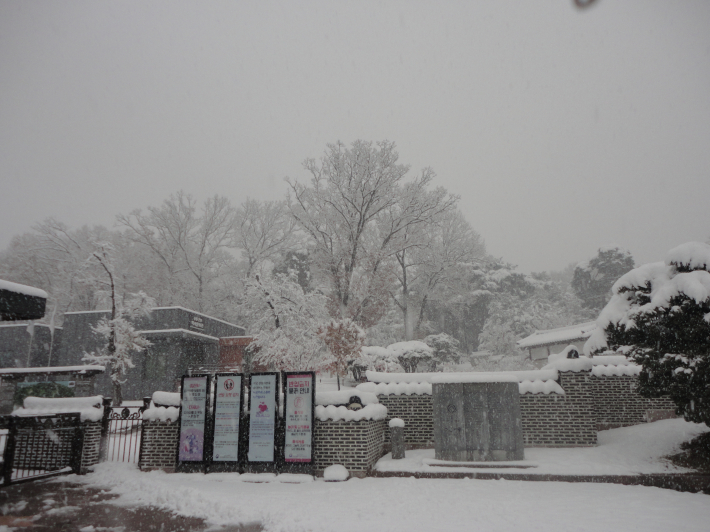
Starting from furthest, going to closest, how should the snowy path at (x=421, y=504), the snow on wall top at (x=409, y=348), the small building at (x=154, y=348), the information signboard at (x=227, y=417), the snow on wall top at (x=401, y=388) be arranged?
the small building at (x=154, y=348)
the snow on wall top at (x=409, y=348)
the snow on wall top at (x=401, y=388)
the information signboard at (x=227, y=417)
the snowy path at (x=421, y=504)

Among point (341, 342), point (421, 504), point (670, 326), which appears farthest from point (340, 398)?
point (341, 342)

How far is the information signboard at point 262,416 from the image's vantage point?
938cm

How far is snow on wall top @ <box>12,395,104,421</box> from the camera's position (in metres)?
9.92

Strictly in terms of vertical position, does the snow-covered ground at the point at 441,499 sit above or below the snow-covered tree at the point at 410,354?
below

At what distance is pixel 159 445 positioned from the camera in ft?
32.8

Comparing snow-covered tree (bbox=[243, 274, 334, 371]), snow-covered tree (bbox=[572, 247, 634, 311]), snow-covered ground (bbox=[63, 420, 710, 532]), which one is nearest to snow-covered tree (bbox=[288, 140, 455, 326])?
snow-covered tree (bbox=[243, 274, 334, 371])

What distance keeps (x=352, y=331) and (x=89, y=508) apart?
1149 cm

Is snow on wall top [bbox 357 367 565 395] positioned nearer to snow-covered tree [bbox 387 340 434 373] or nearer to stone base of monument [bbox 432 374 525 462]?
stone base of monument [bbox 432 374 525 462]

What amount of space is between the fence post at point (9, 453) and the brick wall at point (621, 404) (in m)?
14.2

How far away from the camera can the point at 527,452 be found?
10422 millimetres

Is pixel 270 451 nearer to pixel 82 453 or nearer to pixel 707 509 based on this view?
pixel 82 453

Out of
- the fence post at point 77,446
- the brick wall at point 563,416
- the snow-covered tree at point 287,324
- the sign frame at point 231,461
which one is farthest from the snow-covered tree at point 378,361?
the fence post at point 77,446

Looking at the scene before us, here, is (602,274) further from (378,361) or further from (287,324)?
(287,324)

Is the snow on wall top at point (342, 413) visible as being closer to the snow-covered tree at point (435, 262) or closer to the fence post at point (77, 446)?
the fence post at point (77, 446)
